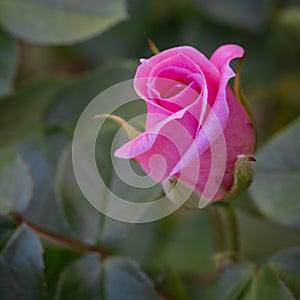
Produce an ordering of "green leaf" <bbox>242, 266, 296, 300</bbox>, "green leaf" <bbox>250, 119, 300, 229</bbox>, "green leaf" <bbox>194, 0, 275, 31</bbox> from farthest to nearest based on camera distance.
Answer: "green leaf" <bbox>194, 0, 275, 31</bbox>
"green leaf" <bbox>250, 119, 300, 229</bbox>
"green leaf" <bbox>242, 266, 296, 300</bbox>

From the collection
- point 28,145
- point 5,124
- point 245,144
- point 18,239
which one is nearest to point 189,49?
point 245,144

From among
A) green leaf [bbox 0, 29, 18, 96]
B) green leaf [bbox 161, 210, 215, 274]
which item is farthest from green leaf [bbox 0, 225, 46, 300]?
green leaf [bbox 161, 210, 215, 274]

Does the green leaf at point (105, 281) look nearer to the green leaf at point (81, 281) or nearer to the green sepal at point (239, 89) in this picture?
the green leaf at point (81, 281)

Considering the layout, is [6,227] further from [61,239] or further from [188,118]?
[188,118]

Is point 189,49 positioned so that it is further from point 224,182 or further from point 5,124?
point 5,124

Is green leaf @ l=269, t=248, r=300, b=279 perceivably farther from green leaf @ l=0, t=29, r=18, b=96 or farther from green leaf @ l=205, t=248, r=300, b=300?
green leaf @ l=0, t=29, r=18, b=96

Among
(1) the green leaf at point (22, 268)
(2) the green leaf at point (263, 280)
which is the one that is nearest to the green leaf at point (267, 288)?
(2) the green leaf at point (263, 280)
